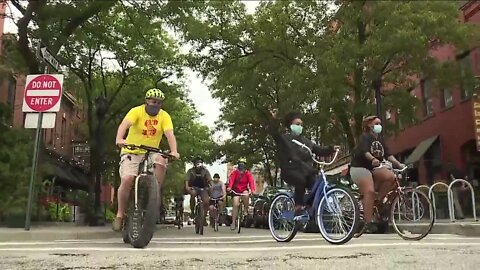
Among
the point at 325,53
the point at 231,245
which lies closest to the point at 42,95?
the point at 231,245

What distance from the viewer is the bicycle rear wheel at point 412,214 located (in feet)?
25.2

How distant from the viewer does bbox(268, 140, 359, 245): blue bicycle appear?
6562 millimetres

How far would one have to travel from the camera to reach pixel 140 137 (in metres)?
7.00

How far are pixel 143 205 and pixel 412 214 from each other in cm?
371

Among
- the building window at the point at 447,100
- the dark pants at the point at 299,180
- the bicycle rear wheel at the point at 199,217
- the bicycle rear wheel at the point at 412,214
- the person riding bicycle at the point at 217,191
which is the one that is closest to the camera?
the dark pants at the point at 299,180

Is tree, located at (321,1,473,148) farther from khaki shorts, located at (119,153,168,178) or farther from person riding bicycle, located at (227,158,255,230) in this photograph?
khaki shorts, located at (119,153,168,178)

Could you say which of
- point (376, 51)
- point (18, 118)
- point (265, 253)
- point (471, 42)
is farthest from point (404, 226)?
point (18, 118)

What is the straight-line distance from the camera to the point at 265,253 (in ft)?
17.3

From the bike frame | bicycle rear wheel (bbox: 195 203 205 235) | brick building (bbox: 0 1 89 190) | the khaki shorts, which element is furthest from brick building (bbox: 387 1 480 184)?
the khaki shorts

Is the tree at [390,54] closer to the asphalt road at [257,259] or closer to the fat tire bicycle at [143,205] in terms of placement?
the fat tire bicycle at [143,205]

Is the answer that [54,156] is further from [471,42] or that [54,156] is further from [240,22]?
[471,42]

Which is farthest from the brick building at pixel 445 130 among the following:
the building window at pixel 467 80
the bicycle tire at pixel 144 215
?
the bicycle tire at pixel 144 215

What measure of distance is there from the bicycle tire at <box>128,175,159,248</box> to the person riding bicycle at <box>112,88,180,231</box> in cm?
27

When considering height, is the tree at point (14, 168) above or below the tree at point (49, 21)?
below
